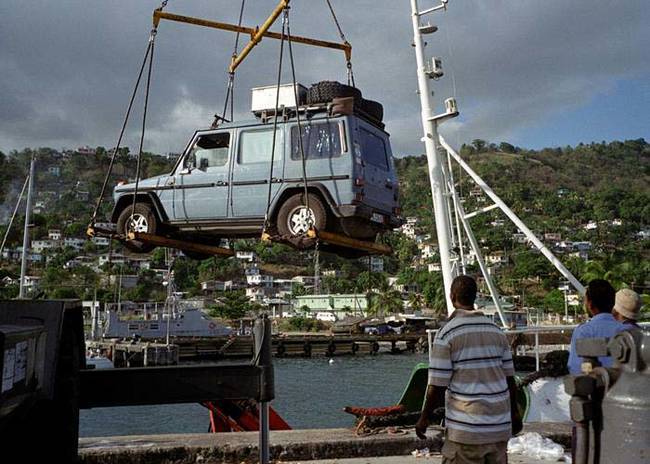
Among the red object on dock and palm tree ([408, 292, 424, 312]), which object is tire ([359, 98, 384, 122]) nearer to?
the red object on dock

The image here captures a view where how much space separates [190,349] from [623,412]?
5592 cm

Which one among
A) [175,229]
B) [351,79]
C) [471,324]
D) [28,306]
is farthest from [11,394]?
[351,79]

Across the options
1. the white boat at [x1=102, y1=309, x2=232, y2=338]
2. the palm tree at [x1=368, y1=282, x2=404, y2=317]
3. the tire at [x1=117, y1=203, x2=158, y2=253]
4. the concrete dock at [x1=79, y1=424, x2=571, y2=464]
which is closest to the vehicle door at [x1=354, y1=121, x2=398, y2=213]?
the concrete dock at [x1=79, y1=424, x2=571, y2=464]

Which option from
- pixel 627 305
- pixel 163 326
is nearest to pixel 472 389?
pixel 627 305

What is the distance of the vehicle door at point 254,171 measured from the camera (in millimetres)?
7332

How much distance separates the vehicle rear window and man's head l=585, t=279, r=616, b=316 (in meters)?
3.81

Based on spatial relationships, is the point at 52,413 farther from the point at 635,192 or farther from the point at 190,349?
the point at 635,192

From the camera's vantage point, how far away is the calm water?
24188mm

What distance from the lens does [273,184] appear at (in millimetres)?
7344

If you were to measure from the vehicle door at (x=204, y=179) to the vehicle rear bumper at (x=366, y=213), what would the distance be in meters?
1.55

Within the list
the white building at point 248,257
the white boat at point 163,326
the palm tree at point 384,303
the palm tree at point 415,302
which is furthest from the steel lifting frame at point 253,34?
the white building at point 248,257

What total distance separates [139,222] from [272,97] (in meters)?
2.30

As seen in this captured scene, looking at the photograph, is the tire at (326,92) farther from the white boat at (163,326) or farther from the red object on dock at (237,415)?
the white boat at (163,326)

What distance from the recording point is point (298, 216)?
23.1 feet
